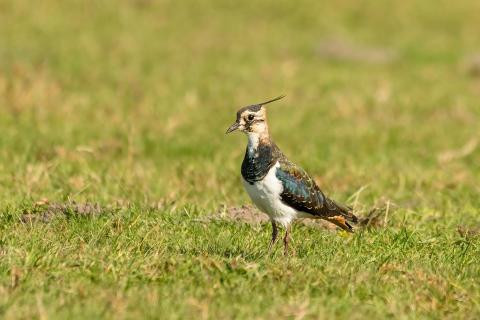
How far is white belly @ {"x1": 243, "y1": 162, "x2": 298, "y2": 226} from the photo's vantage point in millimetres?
8016

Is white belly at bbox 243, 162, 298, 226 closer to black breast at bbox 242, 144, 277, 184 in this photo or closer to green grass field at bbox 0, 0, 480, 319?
black breast at bbox 242, 144, 277, 184

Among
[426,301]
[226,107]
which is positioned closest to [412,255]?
→ [426,301]

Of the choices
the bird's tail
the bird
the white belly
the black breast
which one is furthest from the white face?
the bird's tail

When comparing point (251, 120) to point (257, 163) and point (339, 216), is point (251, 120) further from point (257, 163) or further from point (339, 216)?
point (339, 216)

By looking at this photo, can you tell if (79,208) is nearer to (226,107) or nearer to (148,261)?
(148,261)

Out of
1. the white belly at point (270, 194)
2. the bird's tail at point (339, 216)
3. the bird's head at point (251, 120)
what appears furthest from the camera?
the bird's tail at point (339, 216)

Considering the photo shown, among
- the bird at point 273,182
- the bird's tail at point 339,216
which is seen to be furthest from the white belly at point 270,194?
the bird's tail at point 339,216

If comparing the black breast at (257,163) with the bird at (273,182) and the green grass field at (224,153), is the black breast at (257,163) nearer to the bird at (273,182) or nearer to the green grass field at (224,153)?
the bird at (273,182)

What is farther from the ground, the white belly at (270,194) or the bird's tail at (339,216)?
the white belly at (270,194)

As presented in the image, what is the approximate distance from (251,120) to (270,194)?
0.72 metres

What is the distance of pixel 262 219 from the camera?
32.0 feet

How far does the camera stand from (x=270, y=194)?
26.3 ft

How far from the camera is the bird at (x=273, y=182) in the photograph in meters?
8.04

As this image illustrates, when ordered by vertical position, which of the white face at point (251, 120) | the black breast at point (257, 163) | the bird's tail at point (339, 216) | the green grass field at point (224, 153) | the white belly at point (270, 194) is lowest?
the green grass field at point (224, 153)
